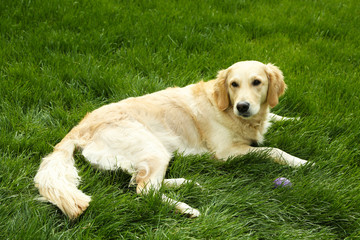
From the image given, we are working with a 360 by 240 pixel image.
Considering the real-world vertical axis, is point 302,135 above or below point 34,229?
below

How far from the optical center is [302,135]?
3637 millimetres

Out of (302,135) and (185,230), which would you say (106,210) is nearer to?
(185,230)

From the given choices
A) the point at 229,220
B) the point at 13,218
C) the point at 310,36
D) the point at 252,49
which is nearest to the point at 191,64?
the point at 252,49

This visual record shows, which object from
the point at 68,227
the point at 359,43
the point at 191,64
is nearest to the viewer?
the point at 68,227

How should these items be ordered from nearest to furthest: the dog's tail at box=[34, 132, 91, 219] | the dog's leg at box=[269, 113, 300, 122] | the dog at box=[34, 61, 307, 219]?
the dog's tail at box=[34, 132, 91, 219] → the dog at box=[34, 61, 307, 219] → the dog's leg at box=[269, 113, 300, 122]

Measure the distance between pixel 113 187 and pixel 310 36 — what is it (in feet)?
14.1

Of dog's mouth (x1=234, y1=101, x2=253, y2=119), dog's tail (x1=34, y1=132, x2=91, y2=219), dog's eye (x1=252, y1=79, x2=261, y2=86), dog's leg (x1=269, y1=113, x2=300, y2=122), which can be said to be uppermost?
Result: dog's eye (x1=252, y1=79, x2=261, y2=86)

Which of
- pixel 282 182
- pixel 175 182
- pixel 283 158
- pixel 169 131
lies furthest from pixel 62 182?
pixel 283 158

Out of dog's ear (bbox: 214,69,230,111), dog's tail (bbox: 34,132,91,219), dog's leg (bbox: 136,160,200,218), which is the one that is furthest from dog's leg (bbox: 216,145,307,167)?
dog's tail (bbox: 34,132,91,219)

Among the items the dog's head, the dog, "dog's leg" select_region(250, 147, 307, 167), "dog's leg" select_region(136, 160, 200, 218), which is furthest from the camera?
the dog's head

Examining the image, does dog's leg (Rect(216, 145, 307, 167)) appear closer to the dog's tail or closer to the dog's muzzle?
the dog's muzzle

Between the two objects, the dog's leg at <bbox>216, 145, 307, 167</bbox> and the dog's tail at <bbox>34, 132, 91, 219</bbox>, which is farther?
the dog's leg at <bbox>216, 145, 307, 167</bbox>

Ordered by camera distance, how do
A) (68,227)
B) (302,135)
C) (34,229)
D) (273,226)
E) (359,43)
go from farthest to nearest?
(359,43), (302,135), (273,226), (68,227), (34,229)

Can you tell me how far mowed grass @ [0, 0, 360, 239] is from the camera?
2.49m
